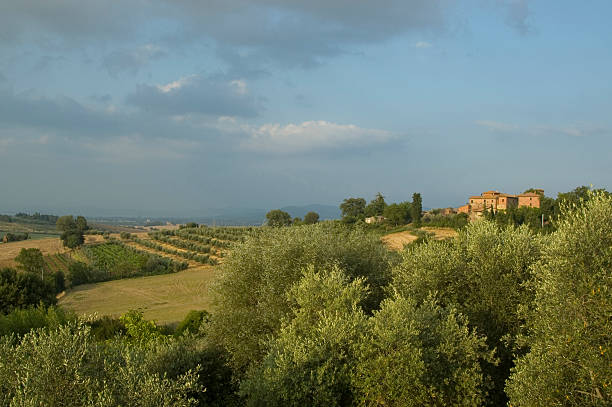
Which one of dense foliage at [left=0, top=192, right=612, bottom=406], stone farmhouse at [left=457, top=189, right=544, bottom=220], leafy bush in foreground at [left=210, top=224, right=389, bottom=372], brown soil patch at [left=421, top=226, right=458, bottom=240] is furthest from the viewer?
stone farmhouse at [left=457, top=189, right=544, bottom=220]

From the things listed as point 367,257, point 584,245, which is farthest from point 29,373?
point 367,257

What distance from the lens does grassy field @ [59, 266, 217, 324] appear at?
44312 millimetres

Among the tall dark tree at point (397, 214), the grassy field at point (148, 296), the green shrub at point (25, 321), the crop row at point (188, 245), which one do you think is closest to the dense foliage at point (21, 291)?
the grassy field at point (148, 296)

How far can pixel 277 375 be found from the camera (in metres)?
12.0

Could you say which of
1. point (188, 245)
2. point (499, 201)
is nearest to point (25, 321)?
point (188, 245)

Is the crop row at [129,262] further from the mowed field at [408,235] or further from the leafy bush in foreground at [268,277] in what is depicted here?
the leafy bush in foreground at [268,277]

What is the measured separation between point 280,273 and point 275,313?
1.75 m

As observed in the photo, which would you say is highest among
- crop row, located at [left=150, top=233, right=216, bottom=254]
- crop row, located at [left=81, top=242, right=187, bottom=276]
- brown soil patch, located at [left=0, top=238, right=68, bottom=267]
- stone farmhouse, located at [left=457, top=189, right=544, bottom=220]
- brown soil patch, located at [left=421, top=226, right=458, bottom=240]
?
stone farmhouse, located at [left=457, top=189, right=544, bottom=220]

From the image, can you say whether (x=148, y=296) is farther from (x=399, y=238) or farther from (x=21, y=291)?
(x=399, y=238)

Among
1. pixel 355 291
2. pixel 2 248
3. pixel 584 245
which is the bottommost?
pixel 2 248

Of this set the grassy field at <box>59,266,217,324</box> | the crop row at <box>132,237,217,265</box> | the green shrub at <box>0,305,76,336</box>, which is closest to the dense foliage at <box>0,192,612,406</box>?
the green shrub at <box>0,305,76,336</box>

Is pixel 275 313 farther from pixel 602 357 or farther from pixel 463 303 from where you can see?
pixel 602 357

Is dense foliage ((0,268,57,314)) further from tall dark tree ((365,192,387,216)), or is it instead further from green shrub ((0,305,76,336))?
tall dark tree ((365,192,387,216))

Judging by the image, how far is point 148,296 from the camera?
176 feet
